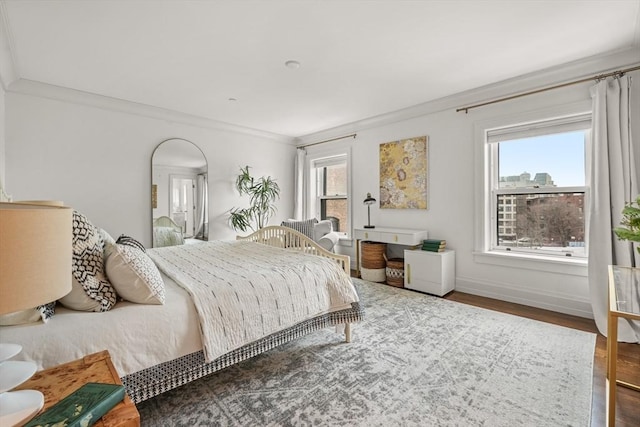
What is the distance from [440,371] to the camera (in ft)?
6.33

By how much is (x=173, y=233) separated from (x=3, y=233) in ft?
12.5

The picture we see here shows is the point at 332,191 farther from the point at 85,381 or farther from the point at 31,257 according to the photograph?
the point at 31,257

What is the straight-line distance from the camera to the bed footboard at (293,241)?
2.44m

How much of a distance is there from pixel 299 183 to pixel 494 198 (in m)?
3.18

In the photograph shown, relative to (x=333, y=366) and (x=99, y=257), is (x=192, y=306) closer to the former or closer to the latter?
(x=99, y=257)

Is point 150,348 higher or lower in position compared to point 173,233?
lower

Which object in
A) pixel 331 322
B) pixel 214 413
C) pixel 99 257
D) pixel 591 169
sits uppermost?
pixel 591 169

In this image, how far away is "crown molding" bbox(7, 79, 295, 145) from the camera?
10.0 feet

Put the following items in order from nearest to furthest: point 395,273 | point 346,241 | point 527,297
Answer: point 527,297 → point 395,273 → point 346,241

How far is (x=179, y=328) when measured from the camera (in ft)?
4.78

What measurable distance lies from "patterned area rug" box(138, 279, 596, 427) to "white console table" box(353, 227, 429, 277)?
4.36 ft

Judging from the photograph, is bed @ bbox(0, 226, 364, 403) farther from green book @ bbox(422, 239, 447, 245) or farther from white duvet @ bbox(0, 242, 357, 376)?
green book @ bbox(422, 239, 447, 245)

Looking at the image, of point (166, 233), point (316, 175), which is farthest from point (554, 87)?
point (166, 233)

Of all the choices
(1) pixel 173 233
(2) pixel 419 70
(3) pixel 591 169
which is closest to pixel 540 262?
(3) pixel 591 169
